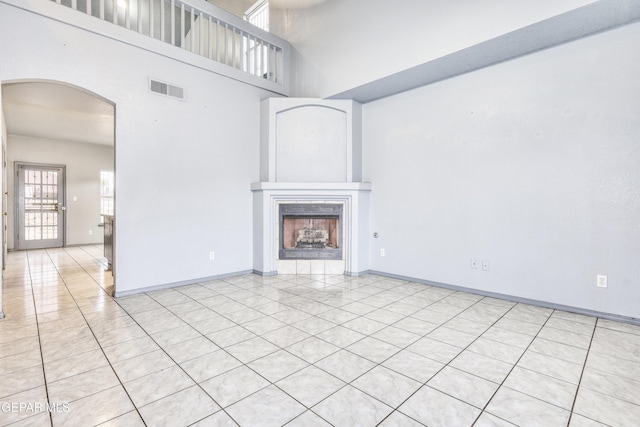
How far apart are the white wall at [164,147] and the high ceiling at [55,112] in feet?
1.31

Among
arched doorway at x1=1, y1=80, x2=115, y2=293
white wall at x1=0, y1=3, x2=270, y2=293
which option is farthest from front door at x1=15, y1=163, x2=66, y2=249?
white wall at x1=0, y1=3, x2=270, y2=293

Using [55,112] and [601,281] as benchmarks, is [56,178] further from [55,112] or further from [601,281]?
[601,281]

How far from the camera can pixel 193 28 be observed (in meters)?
4.48

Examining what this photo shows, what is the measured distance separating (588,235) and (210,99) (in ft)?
15.7

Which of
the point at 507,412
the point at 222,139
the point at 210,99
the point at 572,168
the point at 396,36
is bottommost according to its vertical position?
the point at 507,412

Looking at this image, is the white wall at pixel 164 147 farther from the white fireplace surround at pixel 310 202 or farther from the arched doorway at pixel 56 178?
the arched doorway at pixel 56 178

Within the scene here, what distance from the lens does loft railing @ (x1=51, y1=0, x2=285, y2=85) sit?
3.98m

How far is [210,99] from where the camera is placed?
4.42 meters

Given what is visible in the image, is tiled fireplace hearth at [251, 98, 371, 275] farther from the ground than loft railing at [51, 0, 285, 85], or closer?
closer

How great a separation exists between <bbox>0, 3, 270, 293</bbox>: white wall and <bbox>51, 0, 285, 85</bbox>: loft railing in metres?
0.38

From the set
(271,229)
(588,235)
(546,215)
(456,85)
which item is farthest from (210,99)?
(588,235)

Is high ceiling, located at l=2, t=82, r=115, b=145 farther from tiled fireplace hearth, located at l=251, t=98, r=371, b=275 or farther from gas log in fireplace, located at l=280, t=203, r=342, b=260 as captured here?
gas log in fireplace, located at l=280, t=203, r=342, b=260

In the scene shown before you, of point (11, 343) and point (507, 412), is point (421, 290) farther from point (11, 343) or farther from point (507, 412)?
point (11, 343)

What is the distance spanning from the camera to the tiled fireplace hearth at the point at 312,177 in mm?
4824
